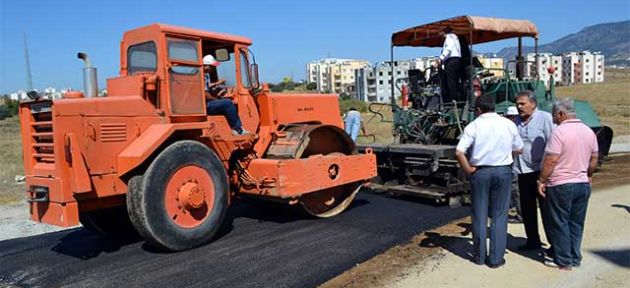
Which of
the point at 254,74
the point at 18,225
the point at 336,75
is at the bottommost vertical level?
the point at 18,225

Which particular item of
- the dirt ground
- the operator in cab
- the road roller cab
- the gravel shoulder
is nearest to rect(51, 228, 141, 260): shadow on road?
the road roller cab

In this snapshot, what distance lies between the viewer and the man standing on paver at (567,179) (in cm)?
471

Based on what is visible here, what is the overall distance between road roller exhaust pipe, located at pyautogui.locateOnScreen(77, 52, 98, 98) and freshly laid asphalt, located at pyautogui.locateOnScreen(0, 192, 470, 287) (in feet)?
5.82

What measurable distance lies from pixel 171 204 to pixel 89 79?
1774mm

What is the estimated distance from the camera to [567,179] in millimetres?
4723

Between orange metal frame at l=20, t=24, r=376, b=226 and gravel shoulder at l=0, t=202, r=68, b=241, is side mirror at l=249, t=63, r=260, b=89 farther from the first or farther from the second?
gravel shoulder at l=0, t=202, r=68, b=241

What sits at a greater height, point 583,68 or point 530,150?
point 583,68

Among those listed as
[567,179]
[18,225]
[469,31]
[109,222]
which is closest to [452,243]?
[567,179]

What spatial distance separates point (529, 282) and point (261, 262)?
2487 mm

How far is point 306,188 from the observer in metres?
6.56

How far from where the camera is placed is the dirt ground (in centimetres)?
464

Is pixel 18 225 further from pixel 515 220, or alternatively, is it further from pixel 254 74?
pixel 515 220

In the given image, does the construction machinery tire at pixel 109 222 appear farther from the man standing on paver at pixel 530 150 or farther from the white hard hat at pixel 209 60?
the man standing on paver at pixel 530 150

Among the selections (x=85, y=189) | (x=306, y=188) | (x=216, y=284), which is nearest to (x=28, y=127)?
(x=85, y=189)
